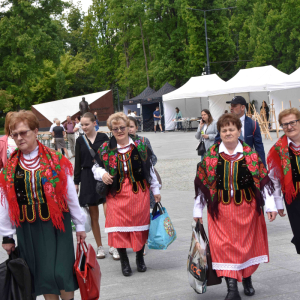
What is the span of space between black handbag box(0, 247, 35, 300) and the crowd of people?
133mm

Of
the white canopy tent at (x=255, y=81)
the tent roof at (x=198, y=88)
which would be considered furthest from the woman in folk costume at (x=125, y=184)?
the tent roof at (x=198, y=88)

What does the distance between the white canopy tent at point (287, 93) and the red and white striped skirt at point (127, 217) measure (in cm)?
2021

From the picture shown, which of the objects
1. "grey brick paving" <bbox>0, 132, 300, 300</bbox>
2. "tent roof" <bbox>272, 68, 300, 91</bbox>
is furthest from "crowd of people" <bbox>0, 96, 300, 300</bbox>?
"tent roof" <bbox>272, 68, 300, 91</bbox>

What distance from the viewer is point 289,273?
505cm

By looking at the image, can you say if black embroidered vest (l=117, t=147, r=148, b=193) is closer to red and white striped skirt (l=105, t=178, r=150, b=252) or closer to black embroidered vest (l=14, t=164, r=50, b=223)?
red and white striped skirt (l=105, t=178, r=150, b=252)

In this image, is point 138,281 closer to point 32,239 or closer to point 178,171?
point 32,239

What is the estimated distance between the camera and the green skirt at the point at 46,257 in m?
3.62

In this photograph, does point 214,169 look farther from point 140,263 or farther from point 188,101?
point 188,101

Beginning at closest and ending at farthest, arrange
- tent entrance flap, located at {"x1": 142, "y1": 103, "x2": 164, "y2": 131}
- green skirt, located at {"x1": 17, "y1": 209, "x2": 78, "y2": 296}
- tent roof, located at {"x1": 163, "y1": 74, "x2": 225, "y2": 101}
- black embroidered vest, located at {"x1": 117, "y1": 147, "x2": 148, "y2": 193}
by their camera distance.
Result: 1. green skirt, located at {"x1": 17, "y1": 209, "x2": 78, "y2": 296}
2. black embroidered vest, located at {"x1": 117, "y1": 147, "x2": 148, "y2": 193}
3. tent roof, located at {"x1": 163, "y1": 74, "x2": 225, "y2": 101}
4. tent entrance flap, located at {"x1": 142, "y1": 103, "x2": 164, "y2": 131}

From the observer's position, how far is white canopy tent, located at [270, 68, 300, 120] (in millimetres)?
24484

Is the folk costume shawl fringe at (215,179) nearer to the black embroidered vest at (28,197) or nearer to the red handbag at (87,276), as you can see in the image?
the red handbag at (87,276)

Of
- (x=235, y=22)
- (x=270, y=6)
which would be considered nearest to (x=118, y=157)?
(x=270, y=6)

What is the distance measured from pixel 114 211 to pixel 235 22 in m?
48.5

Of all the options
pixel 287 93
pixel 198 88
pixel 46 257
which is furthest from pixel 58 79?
pixel 46 257
